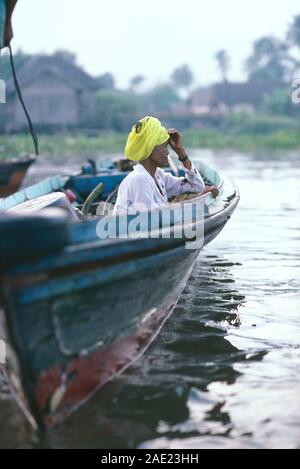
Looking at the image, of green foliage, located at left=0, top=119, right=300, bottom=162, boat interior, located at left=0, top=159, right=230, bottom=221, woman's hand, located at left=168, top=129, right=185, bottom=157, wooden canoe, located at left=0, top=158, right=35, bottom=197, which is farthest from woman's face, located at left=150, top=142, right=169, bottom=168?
green foliage, located at left=0, top=119, right=300, bottom=162

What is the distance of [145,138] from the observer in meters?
4.91

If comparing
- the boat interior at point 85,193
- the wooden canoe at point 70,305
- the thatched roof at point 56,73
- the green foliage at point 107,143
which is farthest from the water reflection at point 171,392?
the thatched roof at point 56,73

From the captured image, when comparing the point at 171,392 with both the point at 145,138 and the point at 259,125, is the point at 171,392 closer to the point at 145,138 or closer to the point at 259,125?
the point at 145,138

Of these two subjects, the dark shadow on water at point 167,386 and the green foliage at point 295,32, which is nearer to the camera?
the dark shadow on water at point 167,386

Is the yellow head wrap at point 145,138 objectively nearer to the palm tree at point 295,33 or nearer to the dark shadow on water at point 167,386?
the dark shadow on water at point 167,386

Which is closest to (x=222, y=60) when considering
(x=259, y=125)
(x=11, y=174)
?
(x=259, y=125)

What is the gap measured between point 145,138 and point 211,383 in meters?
1.70

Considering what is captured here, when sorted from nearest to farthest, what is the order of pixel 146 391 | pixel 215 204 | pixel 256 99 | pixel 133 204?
pixel 146 391 → pixel 133 204 → pixel 215 204 → pixel 256 99

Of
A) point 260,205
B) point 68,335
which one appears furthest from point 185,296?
point 260,205

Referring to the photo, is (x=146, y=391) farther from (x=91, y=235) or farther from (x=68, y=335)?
(x=91, y=235)

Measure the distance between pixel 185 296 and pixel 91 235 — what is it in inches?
115

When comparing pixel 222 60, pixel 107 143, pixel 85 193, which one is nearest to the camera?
pixel 85 193

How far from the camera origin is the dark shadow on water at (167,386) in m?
3.71
